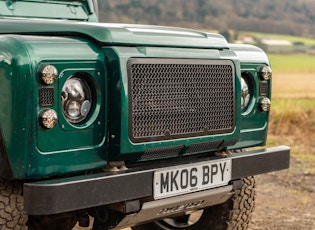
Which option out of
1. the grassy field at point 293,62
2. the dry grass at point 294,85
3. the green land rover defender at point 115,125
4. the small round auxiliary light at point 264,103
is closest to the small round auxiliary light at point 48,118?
the green land rover defender at point 115,125

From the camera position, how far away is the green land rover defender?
3721 mm

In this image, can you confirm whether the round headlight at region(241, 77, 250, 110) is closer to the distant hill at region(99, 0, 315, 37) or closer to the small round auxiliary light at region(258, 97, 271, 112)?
the small round auxiliary light at region(258, 97, 271, 112)

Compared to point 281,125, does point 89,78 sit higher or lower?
higher

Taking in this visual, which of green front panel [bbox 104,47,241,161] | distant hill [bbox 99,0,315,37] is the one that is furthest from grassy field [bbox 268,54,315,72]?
green front panel [bbox 104,47,241,161]

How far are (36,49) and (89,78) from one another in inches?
13.8

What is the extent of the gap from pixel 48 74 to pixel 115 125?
1.59 feet

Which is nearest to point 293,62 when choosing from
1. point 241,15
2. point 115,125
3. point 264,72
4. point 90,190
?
point 241,15

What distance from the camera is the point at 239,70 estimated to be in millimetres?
4574

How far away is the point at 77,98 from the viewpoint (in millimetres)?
3949

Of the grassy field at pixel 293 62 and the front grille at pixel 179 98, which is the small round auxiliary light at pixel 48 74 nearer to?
the front grille at pixel 179 98

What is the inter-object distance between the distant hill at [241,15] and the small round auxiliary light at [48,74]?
25.7 m

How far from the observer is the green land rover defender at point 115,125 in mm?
3721

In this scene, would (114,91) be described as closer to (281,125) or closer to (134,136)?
(134,136)

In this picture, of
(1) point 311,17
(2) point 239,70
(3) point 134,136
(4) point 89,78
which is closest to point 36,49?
(4) point 89,78
